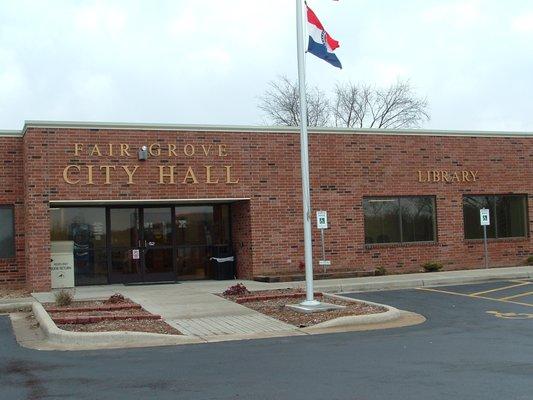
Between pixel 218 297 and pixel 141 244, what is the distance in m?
5.04

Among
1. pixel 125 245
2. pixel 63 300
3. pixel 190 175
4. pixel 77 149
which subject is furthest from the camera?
pixel 125 245

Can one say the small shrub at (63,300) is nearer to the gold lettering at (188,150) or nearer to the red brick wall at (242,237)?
the gold lettering at (188,150)

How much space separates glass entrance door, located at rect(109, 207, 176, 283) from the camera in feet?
62.4

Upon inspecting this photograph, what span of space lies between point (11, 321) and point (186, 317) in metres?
3.53

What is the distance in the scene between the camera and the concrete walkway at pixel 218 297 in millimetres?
11352

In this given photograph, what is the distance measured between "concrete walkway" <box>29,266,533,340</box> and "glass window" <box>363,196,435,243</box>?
1.63 metres

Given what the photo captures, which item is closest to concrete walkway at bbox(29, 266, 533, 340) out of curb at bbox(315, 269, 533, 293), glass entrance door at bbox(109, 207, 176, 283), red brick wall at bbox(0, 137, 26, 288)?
curb at bbox(315, 269, 533, 293)

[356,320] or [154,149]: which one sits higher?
[154,149]

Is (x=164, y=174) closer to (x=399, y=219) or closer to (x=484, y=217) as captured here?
(x=399, y=219)

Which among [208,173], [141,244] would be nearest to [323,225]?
[208,173]

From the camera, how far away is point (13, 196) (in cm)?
1789

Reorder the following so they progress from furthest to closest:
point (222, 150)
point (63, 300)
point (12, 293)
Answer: point (222, 150)
point (12, 293)
point (63, 300)

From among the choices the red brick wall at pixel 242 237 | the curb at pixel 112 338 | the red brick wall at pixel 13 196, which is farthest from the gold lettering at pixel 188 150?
the curb at pixel 112 338

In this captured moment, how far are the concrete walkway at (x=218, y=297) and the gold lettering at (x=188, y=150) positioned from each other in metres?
3.70
